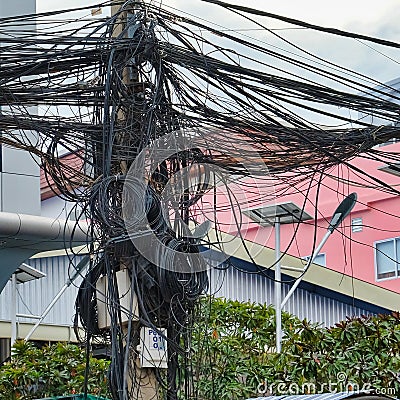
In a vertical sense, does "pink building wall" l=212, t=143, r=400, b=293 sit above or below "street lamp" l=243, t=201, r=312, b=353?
above

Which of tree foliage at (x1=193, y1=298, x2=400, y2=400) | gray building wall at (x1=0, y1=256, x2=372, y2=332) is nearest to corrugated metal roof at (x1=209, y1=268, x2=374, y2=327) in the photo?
gray building wall at (x1=0, y1=256, x2=372, y2=332)

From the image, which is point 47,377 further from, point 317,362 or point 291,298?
point 291,298

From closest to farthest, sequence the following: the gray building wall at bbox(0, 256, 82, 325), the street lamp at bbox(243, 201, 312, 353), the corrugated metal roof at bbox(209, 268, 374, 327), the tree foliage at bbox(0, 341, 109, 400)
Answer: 1. the street lamp at bbox(243, 201, 312, 353)
2. the tree foliage at bbox(0, 341, 109, 400)
3. the gray building wall at bbox(0, 256, 82, 325)
4. the corrugated metal roof at bbox(209, 268, 374, 327)

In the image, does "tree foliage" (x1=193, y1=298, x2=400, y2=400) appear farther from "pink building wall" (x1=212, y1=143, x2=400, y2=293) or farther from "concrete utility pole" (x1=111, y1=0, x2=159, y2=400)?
"pink building wall" (x1=212, y1=143, x2=400, y2=293)

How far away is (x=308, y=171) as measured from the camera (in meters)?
7.49

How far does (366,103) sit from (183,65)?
139 centimetres

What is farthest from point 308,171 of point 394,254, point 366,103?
point 394,254

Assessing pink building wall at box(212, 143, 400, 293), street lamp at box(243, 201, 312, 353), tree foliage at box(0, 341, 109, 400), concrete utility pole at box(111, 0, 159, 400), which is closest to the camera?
concrete utility pole at box(111, 0, 159, 400)

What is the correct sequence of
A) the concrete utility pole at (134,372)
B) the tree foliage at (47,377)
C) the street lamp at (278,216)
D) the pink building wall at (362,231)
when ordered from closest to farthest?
the concrete utility pole at (134,372), the street lamp at (278,216), the tree foliage at (47,377), the pink building wall at (362,231)

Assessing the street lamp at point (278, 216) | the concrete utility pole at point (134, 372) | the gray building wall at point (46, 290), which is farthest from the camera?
the gray building wall at point (46, 290)

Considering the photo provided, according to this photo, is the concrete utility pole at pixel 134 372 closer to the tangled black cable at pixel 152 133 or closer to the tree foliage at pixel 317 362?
the tangled black cable at pixel 152 133

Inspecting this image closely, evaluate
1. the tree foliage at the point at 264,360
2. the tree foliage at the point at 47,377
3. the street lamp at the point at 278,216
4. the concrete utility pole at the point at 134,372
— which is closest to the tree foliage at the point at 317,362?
the tree foliage at the point at 264,360

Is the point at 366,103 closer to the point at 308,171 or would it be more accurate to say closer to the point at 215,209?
the point at 308,171

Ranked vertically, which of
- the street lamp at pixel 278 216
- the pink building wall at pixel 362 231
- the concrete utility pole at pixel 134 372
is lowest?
the concrete utility pole at pixel 134 372
